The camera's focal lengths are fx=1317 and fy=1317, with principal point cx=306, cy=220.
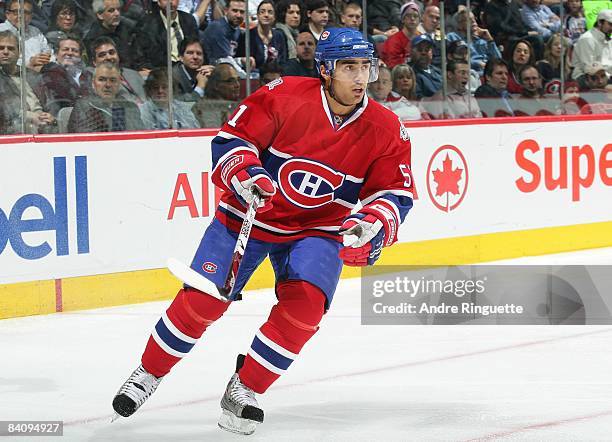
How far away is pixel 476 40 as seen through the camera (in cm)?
910

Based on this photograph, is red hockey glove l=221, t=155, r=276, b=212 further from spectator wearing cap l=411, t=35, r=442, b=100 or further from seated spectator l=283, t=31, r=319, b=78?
spectator wearing cap l=411, t=35, r=442, b=100

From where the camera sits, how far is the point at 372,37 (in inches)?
332

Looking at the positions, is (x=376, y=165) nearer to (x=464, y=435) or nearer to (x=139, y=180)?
(x=464, y=435)

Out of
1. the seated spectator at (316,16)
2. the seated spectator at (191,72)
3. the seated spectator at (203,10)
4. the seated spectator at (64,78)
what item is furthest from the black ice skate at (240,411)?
the seated spectator at (316,16)

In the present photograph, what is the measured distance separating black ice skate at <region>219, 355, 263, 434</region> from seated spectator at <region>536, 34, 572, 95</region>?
591cm

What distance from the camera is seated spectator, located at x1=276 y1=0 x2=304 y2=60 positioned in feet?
26.2

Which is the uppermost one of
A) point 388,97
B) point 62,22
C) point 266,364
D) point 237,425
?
point 62,22

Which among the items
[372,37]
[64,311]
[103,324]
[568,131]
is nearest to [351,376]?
[103,324]

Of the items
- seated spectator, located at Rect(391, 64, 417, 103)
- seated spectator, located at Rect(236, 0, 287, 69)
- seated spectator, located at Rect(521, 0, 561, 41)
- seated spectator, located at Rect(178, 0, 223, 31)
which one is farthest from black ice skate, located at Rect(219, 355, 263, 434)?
seated spectator, located at Rect(521, 0, 561, 41)

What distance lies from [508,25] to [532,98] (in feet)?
2.01

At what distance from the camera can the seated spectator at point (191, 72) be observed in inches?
289

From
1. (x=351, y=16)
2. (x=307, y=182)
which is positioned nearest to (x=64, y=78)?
(x=351, y=16)

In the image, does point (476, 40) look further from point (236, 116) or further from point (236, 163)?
point (236, 163)

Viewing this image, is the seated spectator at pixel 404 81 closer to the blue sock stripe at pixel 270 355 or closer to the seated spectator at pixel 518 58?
the seated spectator at pixel 518 58
